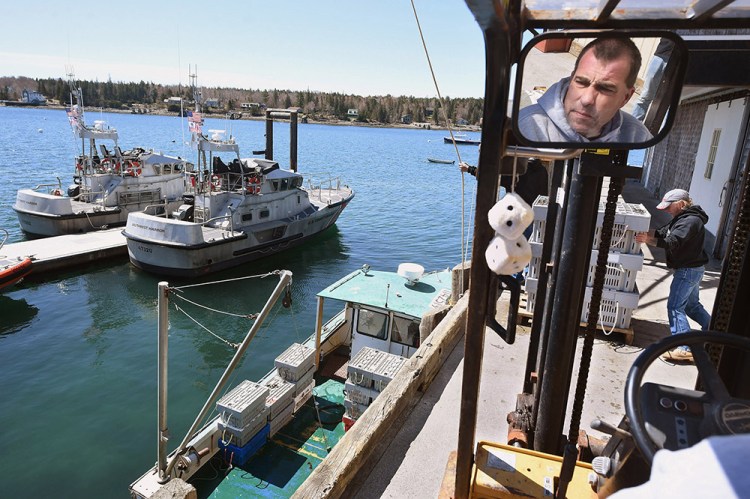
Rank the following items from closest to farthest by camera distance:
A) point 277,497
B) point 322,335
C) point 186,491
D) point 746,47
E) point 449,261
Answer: point 746,47 < point 186,491 < point 277,497 < point 322,335 < point 449,261

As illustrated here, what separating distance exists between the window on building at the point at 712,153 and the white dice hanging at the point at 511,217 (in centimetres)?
1195

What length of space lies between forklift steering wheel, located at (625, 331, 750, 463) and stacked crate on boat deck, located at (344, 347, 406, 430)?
7064mm

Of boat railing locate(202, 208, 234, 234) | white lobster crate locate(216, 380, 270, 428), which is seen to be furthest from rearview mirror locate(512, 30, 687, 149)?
boat railing locate(202, 208, 234, 234)

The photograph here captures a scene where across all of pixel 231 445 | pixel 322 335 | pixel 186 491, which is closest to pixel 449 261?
pixel 322 335

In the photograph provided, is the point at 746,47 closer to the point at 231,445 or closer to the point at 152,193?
the point at 231,445

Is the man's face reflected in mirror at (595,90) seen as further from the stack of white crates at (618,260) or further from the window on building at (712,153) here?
the window on building at (712,153)

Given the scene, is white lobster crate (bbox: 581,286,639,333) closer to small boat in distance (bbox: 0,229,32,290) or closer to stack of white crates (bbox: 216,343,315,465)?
stack of white crates (bbox: 216,343,315,465)

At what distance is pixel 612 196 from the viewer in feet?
9.06

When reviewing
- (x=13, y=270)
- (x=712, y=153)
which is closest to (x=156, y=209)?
(x=13, y=270)

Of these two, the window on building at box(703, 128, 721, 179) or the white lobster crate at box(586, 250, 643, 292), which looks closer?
the white lobster crate at box(586, 250, 643, 292)

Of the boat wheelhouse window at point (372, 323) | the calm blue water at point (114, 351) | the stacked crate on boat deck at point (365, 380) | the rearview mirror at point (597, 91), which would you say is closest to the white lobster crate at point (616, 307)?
the calm blue water at point (114, 351)

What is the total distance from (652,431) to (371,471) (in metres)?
3.25

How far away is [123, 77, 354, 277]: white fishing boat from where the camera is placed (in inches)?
721

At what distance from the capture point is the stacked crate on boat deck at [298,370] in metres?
9.87
